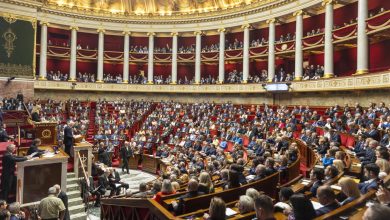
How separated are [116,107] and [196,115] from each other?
22.8ft

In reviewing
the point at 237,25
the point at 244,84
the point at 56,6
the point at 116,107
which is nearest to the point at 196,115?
the point at 244,84

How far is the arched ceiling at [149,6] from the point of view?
90.2ft

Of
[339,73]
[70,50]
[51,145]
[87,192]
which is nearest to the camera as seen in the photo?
[87,192]

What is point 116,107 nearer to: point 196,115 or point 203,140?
point 196,115

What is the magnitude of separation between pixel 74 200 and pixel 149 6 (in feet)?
76.1

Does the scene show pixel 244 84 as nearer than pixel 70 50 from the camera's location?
Yes

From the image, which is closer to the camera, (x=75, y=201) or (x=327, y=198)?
(x=327, y=198)

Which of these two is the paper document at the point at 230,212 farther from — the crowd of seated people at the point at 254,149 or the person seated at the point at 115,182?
the person seated at the point at 115,182

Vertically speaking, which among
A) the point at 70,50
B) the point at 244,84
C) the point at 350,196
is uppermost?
the point at 70,50

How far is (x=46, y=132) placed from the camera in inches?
473

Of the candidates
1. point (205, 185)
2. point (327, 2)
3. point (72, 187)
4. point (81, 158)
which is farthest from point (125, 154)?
point (327, 2)

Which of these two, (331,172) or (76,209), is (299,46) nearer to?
(331,172)

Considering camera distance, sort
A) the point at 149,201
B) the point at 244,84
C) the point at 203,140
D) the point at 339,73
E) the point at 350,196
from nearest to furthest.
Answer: the point at 350,196
the point at 149,201
the point at 203,140
the point at 339,73
the point at 244,84

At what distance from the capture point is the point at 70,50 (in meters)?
27.5
